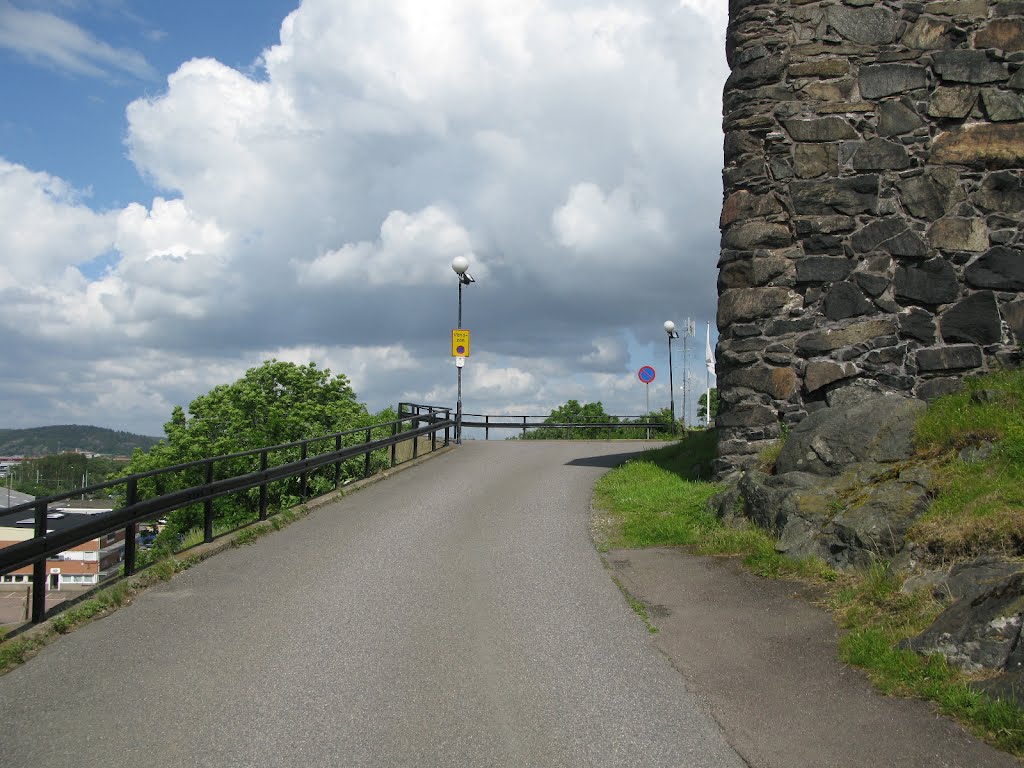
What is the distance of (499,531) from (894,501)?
228 inches

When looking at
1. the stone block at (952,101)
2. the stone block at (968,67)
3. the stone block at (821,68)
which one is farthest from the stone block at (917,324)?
the stone block at (821,68)

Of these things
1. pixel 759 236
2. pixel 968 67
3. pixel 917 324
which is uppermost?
pixel 968 67

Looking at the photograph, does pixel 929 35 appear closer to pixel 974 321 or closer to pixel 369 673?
pixel 974 321

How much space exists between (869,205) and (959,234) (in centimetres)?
140

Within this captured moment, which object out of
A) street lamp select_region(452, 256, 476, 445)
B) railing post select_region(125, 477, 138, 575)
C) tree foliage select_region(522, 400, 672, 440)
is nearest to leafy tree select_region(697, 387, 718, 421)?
tree foliage select_region(522, 400, 672, 440)

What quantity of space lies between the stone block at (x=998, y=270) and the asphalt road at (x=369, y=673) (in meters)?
7.78

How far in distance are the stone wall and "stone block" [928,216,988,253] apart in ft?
0.07

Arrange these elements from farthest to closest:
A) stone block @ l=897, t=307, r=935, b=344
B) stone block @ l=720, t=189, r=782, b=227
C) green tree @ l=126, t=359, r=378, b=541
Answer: green tree @ l=126, t=359, r=378, b=541
stone block @ l=720, t=189, r=782, b=227
stone block @ l=897, t=307, r=935, b=344

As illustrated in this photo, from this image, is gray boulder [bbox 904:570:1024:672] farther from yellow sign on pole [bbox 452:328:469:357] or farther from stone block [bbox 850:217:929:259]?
yellow sign on pole [bbox 452:328:469:357]

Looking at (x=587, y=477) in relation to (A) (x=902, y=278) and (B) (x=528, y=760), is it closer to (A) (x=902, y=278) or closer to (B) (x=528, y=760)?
(A) (x=902, y=278)

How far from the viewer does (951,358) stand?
1345 centimetres

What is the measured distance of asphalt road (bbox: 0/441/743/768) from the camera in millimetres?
5156

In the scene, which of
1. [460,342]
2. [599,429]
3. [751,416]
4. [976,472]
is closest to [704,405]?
[599,429]

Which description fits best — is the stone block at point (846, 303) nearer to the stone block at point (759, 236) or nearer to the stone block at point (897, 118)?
the stone block at point (759, 236)
